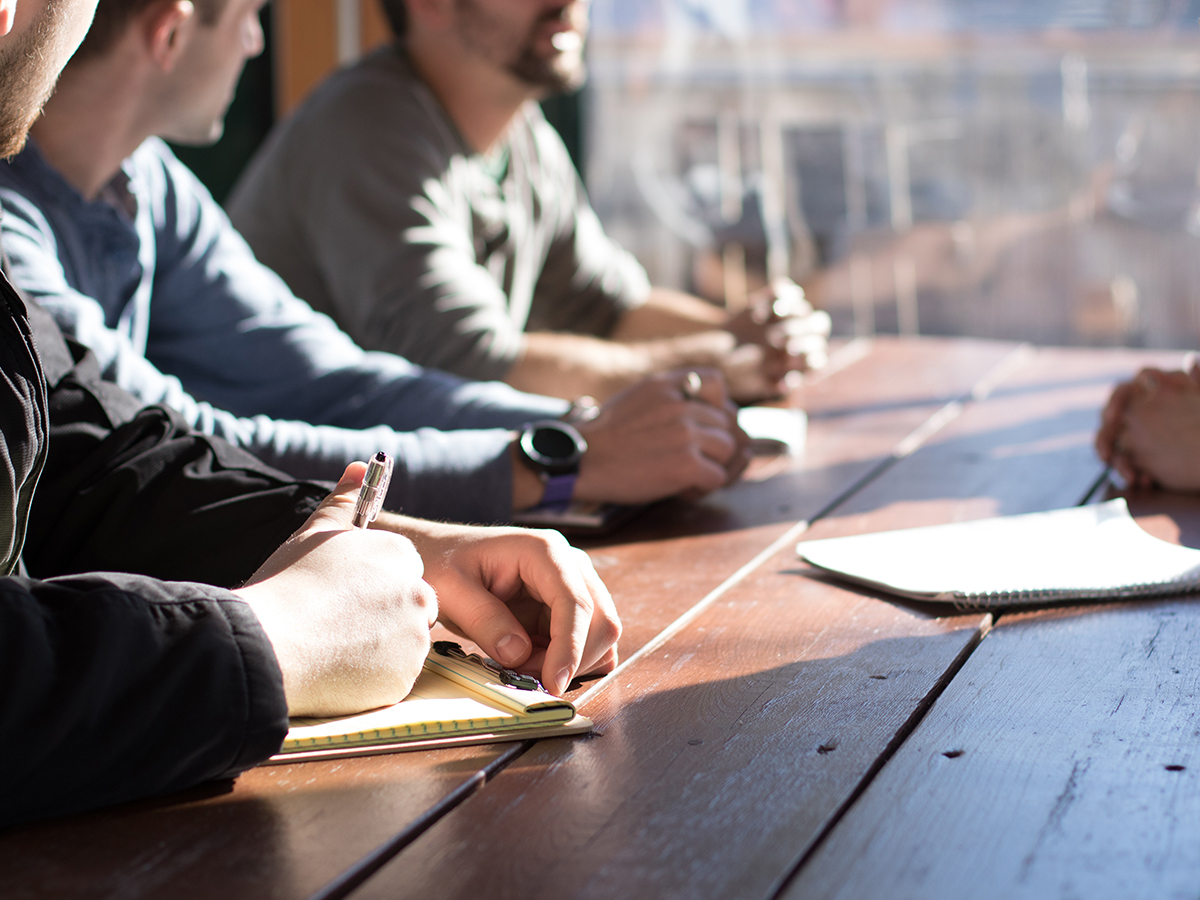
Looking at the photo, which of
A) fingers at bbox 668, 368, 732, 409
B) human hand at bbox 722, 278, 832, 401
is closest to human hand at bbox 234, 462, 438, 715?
fingers at bbox 668, 368, 732, 409

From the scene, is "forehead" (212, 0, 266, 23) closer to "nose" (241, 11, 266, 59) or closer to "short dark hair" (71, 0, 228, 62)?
"nose" (241, 11, 266, 59)

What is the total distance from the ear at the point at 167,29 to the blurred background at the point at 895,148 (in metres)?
2.82

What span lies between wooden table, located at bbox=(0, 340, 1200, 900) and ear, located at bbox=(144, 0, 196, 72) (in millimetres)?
778

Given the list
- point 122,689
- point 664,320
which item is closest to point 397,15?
point 664,320

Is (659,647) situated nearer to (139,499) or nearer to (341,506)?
(341,506)

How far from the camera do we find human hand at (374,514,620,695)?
749 millimetres

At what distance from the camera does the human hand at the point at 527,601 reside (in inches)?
29.5

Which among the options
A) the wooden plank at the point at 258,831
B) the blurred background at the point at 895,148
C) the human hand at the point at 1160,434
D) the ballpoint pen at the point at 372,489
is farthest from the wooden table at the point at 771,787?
the blurred background at the point at 895,148

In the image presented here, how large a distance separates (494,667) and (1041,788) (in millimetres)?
318

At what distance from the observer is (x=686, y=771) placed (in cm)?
63

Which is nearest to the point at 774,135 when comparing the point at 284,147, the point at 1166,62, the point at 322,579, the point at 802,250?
the point at 802,250

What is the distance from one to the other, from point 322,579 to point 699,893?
10.9 inches

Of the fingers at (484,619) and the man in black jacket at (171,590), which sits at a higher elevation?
the man in black jacket at (171,590)

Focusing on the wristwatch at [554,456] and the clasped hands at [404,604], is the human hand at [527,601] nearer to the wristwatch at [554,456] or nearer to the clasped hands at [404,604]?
the clasped hands at [404,604]
